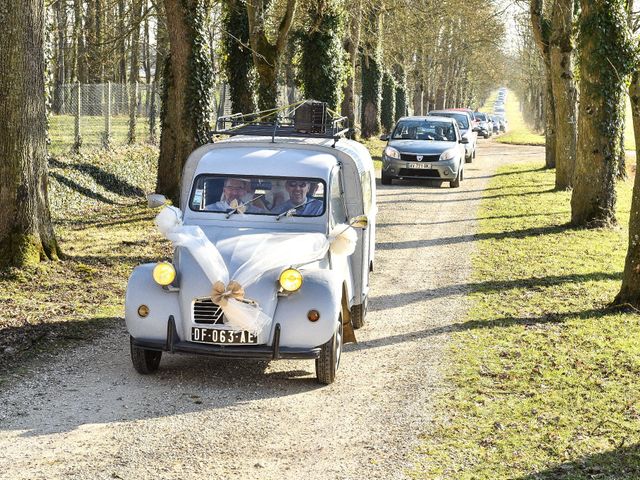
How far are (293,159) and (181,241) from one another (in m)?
1.60

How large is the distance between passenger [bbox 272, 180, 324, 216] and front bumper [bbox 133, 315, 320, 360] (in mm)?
1638

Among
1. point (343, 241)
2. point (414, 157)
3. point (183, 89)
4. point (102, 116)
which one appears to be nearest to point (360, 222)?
point (343, 241)

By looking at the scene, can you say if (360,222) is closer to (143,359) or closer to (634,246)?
(143,359)

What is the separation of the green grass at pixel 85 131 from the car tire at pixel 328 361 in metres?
15.4

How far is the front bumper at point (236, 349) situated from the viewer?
780 cm

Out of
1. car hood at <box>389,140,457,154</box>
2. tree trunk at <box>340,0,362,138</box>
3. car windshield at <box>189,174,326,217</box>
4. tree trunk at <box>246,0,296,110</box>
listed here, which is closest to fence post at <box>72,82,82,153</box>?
tree trunk at <box>246,0,296,110</box>

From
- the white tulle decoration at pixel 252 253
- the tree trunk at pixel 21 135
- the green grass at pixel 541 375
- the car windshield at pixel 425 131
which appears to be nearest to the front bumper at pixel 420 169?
the car windshield at pixel 425 131

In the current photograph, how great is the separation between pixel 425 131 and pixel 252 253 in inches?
749

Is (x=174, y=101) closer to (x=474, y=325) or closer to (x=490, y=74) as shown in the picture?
(x=474, y=325)

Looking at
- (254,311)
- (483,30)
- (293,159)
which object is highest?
(483,30)

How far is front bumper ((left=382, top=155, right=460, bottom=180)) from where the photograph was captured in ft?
84.0

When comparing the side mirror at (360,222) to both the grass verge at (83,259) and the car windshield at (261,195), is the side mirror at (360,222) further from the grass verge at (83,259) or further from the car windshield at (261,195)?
the grass verge at (83,259)

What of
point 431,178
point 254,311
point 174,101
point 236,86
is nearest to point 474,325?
point 254,311

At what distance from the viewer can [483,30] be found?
5928 centimetres
